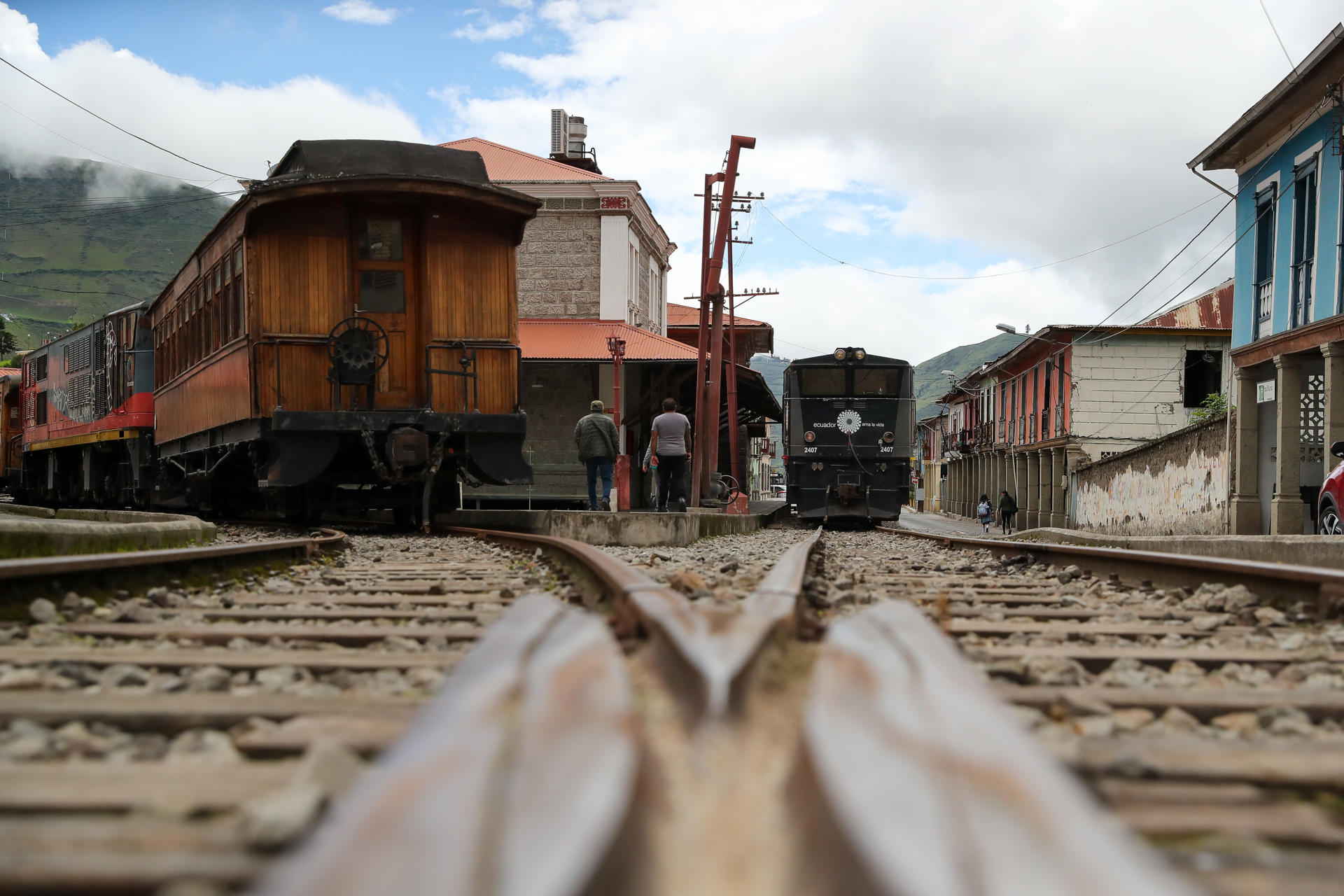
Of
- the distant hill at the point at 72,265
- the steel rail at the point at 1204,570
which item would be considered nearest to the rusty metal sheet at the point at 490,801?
the steel rail at the point at 1204,570

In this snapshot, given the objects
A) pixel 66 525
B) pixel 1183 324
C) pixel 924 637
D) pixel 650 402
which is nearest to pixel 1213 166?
pixel 650 402

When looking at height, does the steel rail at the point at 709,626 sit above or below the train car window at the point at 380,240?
below

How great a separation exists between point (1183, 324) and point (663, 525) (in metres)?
26.7

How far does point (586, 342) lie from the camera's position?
22.5 m

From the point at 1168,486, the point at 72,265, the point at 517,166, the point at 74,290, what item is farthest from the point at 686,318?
the point at 72,265

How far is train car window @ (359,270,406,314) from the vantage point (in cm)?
1008

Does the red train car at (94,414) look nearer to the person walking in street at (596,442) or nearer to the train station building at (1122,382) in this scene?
the person walking in street at (596,442)

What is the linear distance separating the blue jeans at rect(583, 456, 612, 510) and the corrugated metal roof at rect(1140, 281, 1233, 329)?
79.7ft

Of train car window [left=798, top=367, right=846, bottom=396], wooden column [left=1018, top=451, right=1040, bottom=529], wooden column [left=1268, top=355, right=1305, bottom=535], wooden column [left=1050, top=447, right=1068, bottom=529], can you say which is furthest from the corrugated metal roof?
train car window [left=798, top=367, right=846, bottom=396]

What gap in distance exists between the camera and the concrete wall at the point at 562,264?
2484 centimetres

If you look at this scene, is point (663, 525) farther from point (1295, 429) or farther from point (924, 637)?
point (1295, 429)

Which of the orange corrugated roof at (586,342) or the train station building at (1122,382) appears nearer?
the orange corrugated roof at (586,342)

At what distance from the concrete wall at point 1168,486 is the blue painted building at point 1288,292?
894 mm

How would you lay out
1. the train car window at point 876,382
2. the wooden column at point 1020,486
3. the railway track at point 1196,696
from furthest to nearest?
the wooden column at point 1020,486
the train car window at point 876,382
the railway track at point 1196,696
